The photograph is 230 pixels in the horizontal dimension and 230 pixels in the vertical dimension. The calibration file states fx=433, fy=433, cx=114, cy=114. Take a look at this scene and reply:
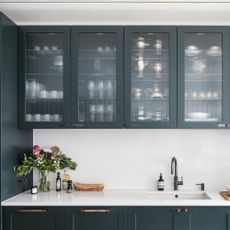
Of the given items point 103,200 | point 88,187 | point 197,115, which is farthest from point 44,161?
point 197,115

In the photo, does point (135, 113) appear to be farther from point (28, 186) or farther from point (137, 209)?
point (28, 186)

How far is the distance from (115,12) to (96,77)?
60 cm

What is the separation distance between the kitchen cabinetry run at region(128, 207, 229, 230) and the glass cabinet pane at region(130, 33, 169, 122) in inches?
32.3

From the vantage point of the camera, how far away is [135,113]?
12.8ft

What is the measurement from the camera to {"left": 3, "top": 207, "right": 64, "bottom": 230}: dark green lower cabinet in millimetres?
3547

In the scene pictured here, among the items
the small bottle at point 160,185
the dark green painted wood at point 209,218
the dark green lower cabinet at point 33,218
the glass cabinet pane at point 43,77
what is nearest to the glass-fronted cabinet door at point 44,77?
the glass cabinet pane at point 43,77

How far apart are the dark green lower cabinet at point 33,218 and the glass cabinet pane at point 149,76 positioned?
1.10 m

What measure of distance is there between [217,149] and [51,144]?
1612mm

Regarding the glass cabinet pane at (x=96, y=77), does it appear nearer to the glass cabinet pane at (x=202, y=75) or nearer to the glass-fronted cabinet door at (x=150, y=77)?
the glass-fronted cabinet door at (x=150, y=77)

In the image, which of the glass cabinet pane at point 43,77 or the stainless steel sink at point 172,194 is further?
the stainless steel sink at point 172,194

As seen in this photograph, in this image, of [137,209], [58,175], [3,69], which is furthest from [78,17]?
[137,209]

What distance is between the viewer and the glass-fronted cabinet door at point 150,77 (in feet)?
12.6

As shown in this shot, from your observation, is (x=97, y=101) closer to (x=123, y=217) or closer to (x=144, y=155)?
(x=144, y=155)

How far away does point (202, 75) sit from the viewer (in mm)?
3898
